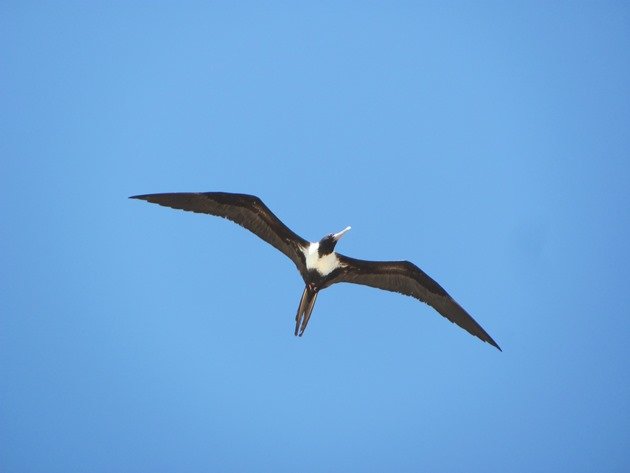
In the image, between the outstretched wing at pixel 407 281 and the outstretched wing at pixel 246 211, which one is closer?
the outstretched wing at pixel 246 211

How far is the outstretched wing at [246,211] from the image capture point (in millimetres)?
6703

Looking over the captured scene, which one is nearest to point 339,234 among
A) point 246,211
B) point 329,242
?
point 329,242

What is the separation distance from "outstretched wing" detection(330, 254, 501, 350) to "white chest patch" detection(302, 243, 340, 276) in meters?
0.21

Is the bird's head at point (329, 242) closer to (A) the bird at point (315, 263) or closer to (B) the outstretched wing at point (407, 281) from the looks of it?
(A) the bird at point (315, 263)

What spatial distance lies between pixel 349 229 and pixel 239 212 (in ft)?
4.25

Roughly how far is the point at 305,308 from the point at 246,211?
1.32 meters

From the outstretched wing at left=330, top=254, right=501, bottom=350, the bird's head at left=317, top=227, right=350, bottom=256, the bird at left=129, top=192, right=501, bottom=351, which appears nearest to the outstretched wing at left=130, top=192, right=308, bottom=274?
the bird at left=129, top=192, right=501, bottom=351

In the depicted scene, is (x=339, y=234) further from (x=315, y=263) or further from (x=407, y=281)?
(x=407, y=281)

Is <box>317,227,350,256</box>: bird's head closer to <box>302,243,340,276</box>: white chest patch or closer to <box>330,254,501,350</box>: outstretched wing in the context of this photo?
<box>302,243,340,276</box>: white chest patch

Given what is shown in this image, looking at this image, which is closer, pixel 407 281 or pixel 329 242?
pixel 329 242

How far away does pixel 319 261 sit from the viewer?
692 centimetres

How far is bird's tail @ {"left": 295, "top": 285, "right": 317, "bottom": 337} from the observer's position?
662 cm

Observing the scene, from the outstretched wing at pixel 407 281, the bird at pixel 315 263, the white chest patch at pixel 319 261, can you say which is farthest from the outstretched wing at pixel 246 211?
the outstretched wing at pixel 407 281

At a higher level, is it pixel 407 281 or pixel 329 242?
pixel 407 281
